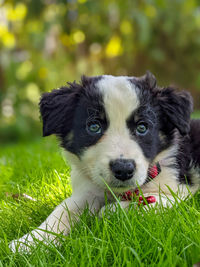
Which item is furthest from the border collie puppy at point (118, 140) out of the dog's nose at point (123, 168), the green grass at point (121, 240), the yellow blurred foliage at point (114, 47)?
the yellow blurred foliage at point (114, 47)

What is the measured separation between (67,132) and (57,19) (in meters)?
6.68

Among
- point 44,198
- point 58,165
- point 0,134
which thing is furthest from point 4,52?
point 44,198

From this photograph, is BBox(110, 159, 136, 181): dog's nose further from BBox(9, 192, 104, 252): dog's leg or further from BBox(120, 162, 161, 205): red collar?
BBox(9, 192, 104, 252): dog's leg

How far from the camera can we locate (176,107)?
2885 millimetres

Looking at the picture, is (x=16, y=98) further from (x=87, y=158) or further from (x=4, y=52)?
(x=87, y=158)

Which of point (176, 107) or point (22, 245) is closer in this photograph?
point (22, 245)

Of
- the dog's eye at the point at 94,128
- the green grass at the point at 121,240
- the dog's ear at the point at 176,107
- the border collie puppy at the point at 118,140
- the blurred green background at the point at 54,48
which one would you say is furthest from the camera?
the blurred green background at the point at 54,48

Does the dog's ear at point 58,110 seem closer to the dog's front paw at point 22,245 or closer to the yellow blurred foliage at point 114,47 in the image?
the dog's front paw at point 22,245

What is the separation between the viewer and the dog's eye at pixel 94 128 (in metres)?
2.63

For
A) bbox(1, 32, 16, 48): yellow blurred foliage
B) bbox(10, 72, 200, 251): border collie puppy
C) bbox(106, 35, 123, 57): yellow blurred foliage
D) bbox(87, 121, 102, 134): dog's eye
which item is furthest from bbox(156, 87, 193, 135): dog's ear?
bbox(106, 35, 123, 57): yellow blurred foliage

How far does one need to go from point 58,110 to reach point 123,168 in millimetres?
786

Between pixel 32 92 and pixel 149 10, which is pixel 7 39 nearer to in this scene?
pixel 32 92

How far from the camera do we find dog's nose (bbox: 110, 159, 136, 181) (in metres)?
2.39

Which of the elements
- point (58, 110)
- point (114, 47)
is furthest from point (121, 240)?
point (114, 47)
